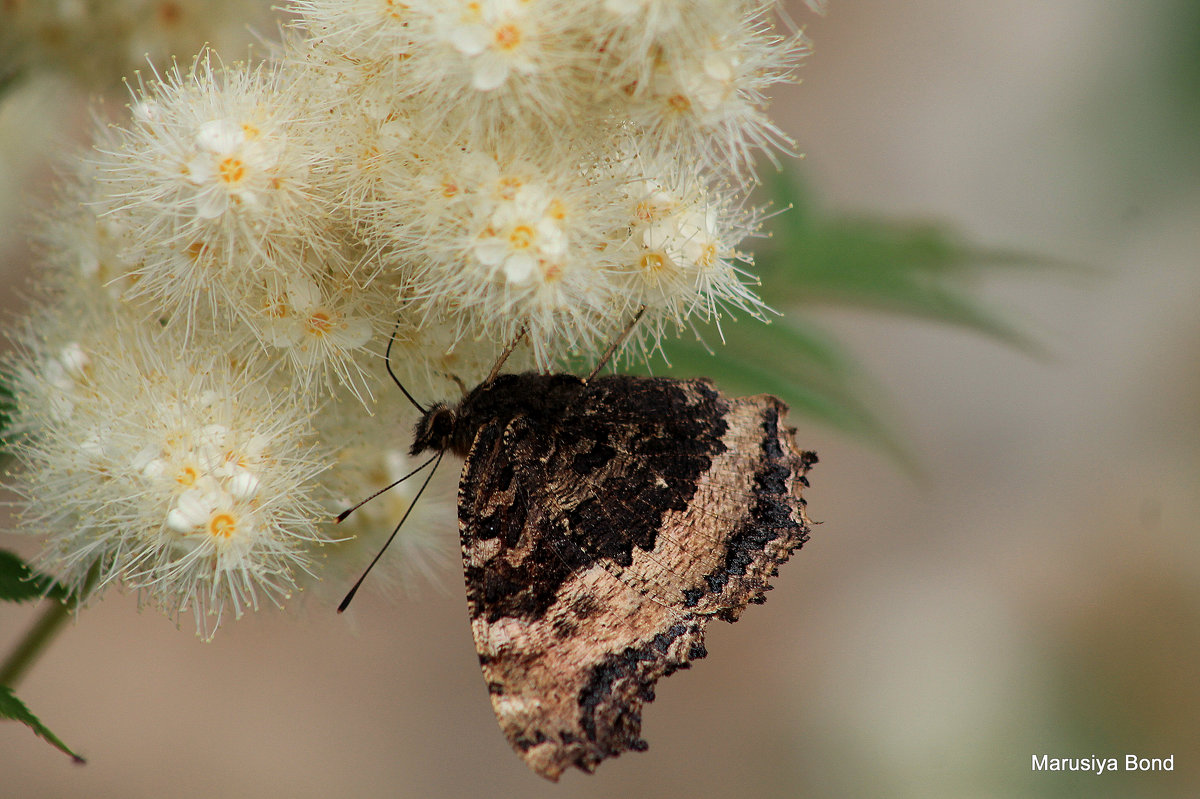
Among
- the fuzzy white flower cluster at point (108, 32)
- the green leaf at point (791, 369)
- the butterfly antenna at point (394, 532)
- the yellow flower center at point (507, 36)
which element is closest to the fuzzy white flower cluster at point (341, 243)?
the yellow flower center at point (507, 36)

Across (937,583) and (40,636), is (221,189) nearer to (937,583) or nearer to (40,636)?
(40,636)

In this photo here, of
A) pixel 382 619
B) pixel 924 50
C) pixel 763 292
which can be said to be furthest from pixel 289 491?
pixel 924 50

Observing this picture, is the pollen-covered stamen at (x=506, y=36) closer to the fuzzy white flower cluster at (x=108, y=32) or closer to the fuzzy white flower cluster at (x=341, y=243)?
the fuzzy white flower cluster at (x=341, y=243)

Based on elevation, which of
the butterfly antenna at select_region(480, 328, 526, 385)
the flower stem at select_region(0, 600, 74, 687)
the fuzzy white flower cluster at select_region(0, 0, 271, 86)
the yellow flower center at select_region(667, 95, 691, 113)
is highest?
the fuzzy white flower cluster at select_region(0, 0, 271, 86)

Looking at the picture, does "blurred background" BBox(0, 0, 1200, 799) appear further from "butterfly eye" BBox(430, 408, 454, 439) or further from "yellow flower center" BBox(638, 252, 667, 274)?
"yellow flower center" BBox(638, 252, 667, 274)

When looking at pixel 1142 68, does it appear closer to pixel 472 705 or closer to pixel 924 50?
pixel 924 50

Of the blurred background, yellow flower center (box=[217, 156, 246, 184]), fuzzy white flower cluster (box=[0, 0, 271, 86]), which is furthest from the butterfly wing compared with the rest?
the blurred background

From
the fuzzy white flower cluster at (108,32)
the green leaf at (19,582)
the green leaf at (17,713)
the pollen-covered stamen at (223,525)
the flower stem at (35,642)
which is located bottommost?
the green leaf at (17,713)
